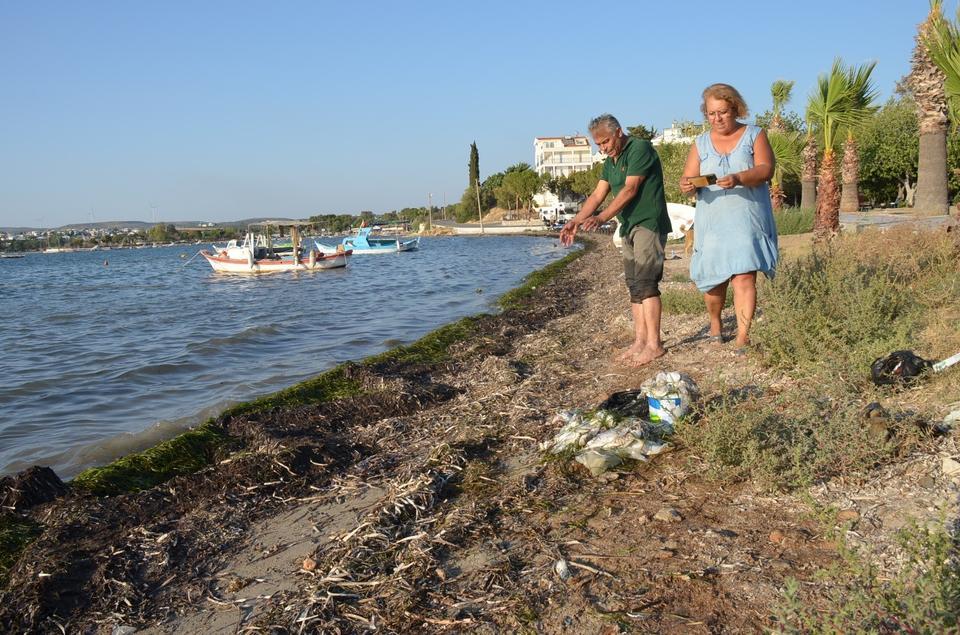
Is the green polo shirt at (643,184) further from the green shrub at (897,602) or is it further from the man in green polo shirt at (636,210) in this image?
the green shrub at (897,602)

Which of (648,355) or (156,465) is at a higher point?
(648,355)

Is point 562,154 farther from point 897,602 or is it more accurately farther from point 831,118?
point 897,602

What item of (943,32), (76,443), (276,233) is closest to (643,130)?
(276,233)

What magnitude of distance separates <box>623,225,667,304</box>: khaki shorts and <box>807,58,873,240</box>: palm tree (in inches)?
348

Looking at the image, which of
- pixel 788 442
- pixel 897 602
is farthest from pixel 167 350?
pixel 897 602

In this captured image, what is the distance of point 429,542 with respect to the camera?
3152 mm

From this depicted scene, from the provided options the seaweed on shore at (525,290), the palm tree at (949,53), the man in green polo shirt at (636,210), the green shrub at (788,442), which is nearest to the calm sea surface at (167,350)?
the seaweed on shore at (525,290)

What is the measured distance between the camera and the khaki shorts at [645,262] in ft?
18.5

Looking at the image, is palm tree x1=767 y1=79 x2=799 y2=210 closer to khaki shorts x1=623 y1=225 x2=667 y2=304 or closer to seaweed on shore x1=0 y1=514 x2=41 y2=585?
khaki shorts x1=623 y1=225 x2=667 y2=304

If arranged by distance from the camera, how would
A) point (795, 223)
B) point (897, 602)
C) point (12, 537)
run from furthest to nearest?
point (795, 223), point (12, 537), point (897, 602)

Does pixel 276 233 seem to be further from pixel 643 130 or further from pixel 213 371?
pixel 643 130

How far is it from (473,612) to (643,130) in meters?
76.8

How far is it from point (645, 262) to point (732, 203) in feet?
2.89

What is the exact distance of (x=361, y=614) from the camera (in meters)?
2.69
